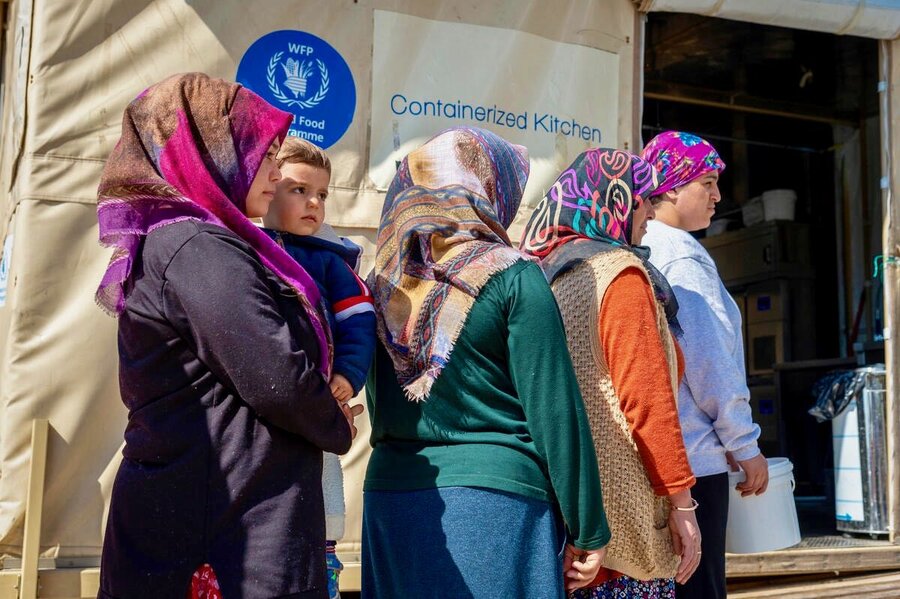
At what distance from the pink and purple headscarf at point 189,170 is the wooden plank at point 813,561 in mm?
→ 3217

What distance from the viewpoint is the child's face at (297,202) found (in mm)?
2426

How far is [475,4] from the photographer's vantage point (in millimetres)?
4211

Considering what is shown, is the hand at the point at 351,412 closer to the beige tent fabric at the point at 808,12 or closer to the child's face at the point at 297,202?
the child's face at the point at 297,202

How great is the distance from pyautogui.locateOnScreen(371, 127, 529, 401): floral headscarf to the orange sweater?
0.36m

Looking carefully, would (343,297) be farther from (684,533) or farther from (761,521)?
(761,521)

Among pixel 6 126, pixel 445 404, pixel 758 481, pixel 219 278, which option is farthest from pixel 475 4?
pixel 219 278

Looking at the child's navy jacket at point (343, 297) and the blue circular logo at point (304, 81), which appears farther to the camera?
the blue circular logo at point (304, 81)

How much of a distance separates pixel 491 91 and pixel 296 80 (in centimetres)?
84

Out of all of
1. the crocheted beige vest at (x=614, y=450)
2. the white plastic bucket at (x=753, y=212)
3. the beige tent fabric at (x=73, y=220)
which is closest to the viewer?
the crocheted beige vest at (x=614, y=450)

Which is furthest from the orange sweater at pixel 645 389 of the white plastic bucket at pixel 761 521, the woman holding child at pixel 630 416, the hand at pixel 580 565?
the white plastic bucket at pixel 761 521

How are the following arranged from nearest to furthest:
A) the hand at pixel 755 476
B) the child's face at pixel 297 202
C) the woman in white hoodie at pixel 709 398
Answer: the child's face at pixel 297 202, the woman in white hoodie at pixel 709 398, the hand at pixel 755 476

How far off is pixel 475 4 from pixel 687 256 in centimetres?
178

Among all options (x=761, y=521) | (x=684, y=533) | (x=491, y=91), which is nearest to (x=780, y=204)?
(x=491, y=91)

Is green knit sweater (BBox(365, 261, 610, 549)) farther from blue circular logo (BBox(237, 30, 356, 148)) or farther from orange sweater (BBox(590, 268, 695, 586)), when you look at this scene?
blue circular logo (BBox(237, 30, 356, 148))
